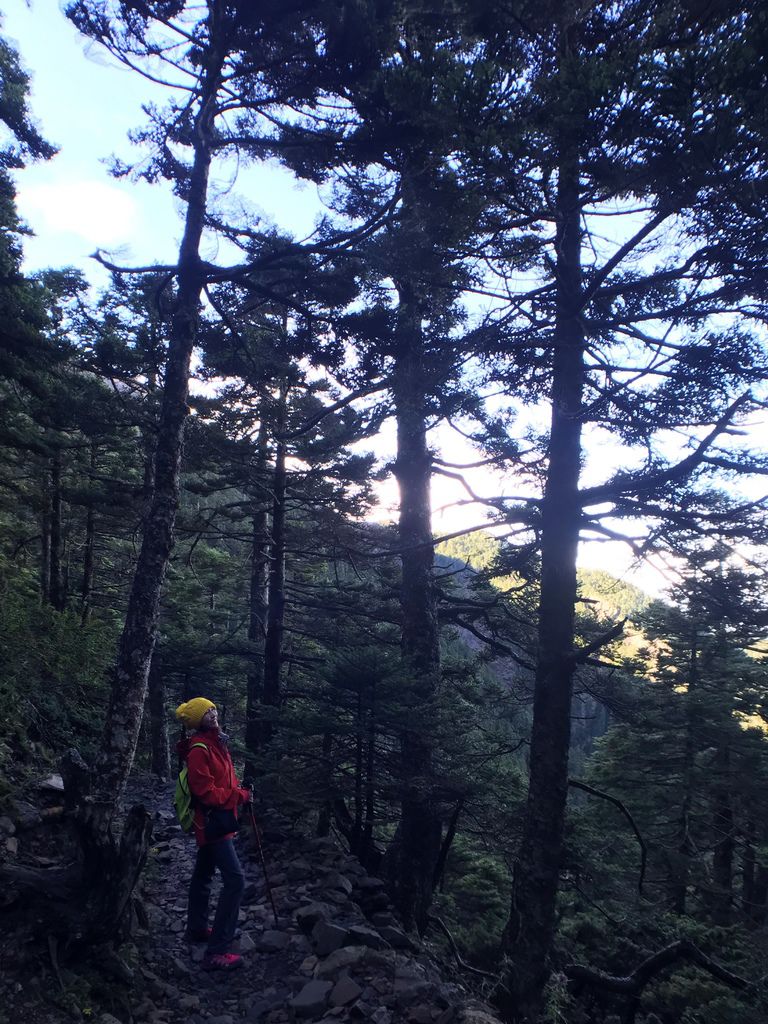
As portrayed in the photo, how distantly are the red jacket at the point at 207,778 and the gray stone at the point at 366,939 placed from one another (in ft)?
5.17

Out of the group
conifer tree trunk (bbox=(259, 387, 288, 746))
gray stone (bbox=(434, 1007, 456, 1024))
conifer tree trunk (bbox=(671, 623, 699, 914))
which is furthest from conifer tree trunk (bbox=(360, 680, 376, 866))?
conifer tree trunk (bbox=(671, 623, 699, 914))

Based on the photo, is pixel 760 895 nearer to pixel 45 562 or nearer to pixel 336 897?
pixel 336 897

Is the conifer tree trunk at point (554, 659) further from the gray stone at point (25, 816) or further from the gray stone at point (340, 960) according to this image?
the gray stone at point (25, 816)

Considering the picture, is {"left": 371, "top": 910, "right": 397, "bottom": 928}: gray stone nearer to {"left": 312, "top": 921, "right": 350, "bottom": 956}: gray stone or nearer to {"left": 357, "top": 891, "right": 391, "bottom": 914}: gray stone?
{"left": 357, "top": 891, "right": 391, "bottom": 914}: gray stone

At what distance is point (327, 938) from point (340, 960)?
0.44 m

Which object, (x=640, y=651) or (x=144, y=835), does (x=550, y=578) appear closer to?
(x=144, y=835)

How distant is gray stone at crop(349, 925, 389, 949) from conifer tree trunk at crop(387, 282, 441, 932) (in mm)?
1662

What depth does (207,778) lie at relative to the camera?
215 inches

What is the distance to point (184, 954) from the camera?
17.8ft

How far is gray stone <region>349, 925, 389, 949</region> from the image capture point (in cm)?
561

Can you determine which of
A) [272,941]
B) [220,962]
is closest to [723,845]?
[272,941]

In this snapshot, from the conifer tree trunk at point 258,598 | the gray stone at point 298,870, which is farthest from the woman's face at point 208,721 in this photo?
the conifer tree trunk at point 258,598

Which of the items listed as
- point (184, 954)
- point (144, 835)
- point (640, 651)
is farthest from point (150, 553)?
point (640, 651)

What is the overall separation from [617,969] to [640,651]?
936cm
